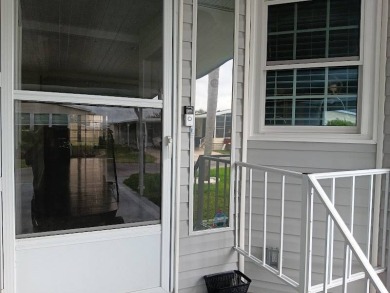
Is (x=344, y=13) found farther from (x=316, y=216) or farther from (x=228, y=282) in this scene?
(x=228, y=282)

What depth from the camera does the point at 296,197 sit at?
282 centimetres

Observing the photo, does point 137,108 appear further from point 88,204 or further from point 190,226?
point 190,226

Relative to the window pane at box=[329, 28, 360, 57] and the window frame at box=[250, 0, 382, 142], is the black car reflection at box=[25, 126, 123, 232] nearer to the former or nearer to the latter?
the window frame at box=[250, 0, 382, 142]

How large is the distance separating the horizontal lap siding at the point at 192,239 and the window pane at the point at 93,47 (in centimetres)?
22

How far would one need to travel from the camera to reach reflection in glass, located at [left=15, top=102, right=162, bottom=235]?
2.10 metres

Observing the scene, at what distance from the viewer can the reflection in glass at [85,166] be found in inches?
82.7

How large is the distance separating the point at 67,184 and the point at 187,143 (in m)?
0.91

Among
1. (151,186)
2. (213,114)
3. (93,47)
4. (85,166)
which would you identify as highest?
(93,47)

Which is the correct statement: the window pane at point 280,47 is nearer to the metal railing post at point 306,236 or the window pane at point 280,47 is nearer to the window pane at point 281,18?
the window pane at point 281,18

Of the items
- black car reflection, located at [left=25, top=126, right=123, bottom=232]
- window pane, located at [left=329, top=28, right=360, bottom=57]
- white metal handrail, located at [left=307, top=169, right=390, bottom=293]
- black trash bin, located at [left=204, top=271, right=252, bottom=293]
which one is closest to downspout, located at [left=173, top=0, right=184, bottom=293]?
black trash bin, located at [left=204, top=271, right=252, bottom=293]

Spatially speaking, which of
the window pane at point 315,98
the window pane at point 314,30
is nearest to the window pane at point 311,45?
Result: the window pane at point 314,30

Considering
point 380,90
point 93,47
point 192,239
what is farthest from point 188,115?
point 380,90

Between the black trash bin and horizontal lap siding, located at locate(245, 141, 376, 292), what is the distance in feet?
0.50

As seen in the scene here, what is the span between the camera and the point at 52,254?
217 cm
